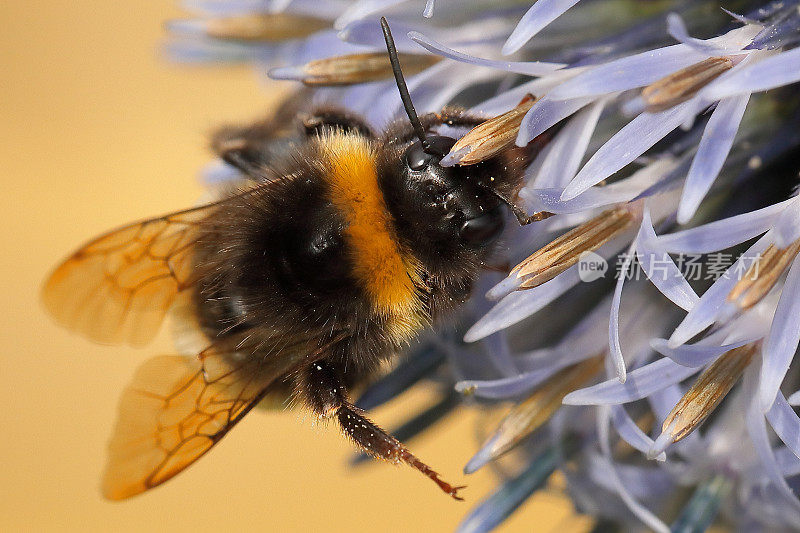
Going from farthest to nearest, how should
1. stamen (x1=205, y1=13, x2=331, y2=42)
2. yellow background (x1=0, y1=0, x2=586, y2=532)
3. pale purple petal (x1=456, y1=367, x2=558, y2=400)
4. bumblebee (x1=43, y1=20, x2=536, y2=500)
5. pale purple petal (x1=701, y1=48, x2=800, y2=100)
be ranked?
yellow background (x1=0, y1=0, x2=586, y2=532)
stamen (x1=205, y1=13, x2=331, y2=42)
pale purple petal (x1=456, y1=367, x2=558, y2=400)
bumblebee (x1=43, y1=20, x2=536, y2=500)
pale purple petal (x1=701, y1=48, x2=800, y2=100)

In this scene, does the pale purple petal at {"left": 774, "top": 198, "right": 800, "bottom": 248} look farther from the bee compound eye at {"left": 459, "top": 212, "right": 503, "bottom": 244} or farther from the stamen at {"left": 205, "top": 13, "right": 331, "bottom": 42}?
the stamen at {"left": 205, "top": 13, "right": 331, "bottom": 42}

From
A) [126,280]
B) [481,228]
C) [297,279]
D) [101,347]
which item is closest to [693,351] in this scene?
[481,228]

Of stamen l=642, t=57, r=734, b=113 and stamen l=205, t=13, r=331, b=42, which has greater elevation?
stamen l=205, t=13, r=331, b=42

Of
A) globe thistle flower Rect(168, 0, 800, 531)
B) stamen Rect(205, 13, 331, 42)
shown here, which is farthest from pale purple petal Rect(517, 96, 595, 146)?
stamen Rect(205, 13, 331, 42)

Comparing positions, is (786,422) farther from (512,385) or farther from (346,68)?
(346,68)

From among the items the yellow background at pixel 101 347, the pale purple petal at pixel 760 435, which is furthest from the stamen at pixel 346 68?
the yellow background at pixel 101 347

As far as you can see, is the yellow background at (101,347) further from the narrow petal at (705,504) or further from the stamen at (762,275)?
the stamen at (762,275)

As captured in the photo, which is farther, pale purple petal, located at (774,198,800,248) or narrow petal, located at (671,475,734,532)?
narrow petal, located at (671,475,734,532)
